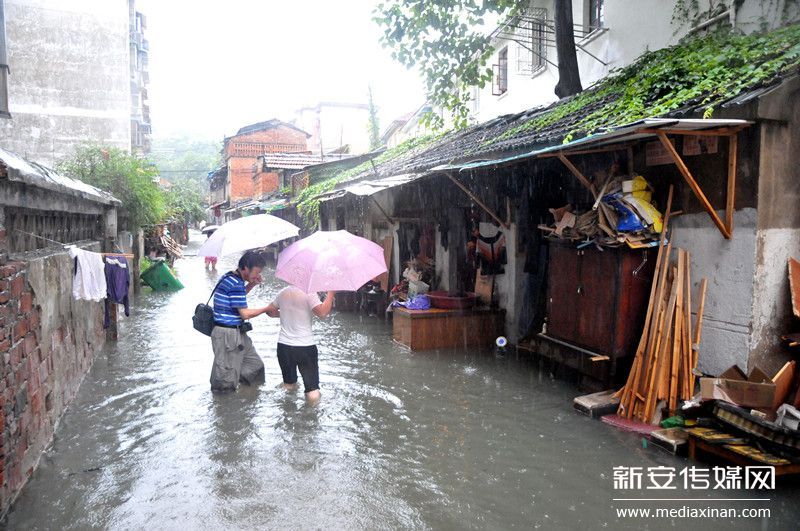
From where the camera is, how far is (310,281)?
5.36m

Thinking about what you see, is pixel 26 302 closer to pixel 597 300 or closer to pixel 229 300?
pixel 229 300

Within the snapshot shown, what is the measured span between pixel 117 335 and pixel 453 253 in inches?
255

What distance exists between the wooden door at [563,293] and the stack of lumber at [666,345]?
948 mm

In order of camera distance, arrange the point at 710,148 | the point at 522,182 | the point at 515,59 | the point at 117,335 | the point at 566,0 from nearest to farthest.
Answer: the point at 710,148
the point at 522,182
the point at 117,335
the point at 566,0
the point at 515,59

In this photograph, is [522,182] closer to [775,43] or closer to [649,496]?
[775,43]

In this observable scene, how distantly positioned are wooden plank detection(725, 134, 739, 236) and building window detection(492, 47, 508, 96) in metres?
15.2

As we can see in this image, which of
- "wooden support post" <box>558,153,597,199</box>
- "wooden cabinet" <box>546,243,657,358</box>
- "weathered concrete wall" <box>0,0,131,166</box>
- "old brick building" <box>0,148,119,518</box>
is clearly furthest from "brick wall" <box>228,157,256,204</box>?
"wooden support post" <box>558,153,597,199</box>

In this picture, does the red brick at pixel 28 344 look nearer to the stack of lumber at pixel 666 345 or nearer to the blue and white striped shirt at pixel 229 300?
the blue and white striped shirt at pixel 229 300

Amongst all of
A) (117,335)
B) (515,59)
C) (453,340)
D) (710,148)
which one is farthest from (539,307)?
(515,59)

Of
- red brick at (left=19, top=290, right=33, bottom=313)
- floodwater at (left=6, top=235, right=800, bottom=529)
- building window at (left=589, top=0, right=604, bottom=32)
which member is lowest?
floodwater at (left=6, top=235, right=800, bottom=529)

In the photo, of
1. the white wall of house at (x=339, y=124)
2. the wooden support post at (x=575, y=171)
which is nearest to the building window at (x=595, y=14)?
the wooden support post at (x=575, y=171)

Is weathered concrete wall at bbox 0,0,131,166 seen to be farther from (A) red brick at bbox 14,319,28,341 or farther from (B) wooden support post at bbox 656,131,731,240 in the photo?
(B) wooden support post at bbox 656,131,731,240

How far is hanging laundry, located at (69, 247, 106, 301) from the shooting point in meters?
6.00

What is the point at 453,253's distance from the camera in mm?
10211
